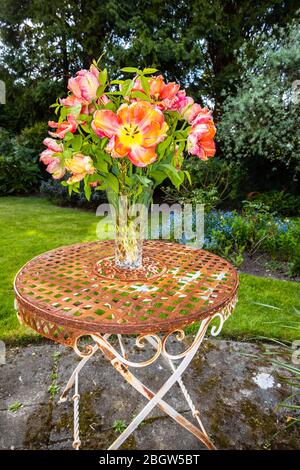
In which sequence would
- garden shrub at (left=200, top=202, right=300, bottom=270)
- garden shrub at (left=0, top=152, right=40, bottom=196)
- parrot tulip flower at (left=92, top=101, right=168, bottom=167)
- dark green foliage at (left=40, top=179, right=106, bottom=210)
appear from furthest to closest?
garden shrub at (left=0, top=152, right=40, bottom=196) < dark green foliage at (left=40, top=179, right=106, bottom=210) < garden shrub at (left=200, top=202, right=300, bottom=270) < parrot tulip flower at (left=92, top=101, right=168, bottom=167)

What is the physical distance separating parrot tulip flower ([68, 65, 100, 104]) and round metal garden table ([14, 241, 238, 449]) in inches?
31.2

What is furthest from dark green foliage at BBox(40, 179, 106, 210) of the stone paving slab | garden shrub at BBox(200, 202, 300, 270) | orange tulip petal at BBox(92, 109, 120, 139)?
orange tulip petal at BBox(92, 109, 120, 139)

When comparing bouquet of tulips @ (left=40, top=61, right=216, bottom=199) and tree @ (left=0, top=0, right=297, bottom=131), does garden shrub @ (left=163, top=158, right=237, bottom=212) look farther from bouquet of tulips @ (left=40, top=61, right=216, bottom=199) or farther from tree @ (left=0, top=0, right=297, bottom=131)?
bouquet of tulips @ (left=40, top=61, right=216, bottom=199)

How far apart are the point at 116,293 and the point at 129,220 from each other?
34 centimetres

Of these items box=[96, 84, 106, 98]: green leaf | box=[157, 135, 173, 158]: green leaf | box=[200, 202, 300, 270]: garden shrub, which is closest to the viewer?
box=[96, 84, 106, 98]: green leaf

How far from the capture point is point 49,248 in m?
4.38

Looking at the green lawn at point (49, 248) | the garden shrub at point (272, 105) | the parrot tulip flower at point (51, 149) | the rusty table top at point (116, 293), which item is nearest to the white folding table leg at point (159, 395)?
the rusty table top at point (116, 293)

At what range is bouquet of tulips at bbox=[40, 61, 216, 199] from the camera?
118 cm

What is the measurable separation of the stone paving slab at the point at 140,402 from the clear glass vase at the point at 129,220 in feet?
2.73

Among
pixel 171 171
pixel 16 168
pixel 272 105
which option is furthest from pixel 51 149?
pixel 16 168

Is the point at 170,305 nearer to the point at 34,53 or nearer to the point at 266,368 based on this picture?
the point at 266,368

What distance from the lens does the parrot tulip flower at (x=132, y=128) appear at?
1164 millimetres

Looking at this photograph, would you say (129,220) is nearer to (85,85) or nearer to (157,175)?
(157,175)
